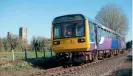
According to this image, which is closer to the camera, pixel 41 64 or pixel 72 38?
pixel 72 38

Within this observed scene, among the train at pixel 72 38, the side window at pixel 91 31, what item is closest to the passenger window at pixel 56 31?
the train at pixel 72 38

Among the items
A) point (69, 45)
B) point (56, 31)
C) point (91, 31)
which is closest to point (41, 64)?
point (56, 31)

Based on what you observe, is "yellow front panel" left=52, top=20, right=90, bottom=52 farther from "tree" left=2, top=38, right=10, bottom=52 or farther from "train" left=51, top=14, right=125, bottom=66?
"tree" left=2, top=38, right=10, bottom=52

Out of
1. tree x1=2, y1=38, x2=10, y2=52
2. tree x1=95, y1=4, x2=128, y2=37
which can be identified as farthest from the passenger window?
tree x1=95, y1=4, x2=128, y2=37

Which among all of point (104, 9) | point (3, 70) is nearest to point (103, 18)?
point (104, 9)

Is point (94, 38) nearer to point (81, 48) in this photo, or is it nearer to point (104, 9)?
point (81, 48)

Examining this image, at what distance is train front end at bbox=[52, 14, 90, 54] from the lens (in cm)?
1542

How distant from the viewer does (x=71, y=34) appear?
51.2ft

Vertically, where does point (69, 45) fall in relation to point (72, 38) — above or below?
below

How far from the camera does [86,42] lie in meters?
15.4

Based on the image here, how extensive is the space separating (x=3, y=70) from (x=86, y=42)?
5.14 meters

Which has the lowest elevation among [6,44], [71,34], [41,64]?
[41,64]

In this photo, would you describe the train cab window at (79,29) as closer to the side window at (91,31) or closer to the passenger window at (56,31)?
the side window at (91,31)

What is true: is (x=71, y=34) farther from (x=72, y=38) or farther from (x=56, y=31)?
(x=56, y=31)
